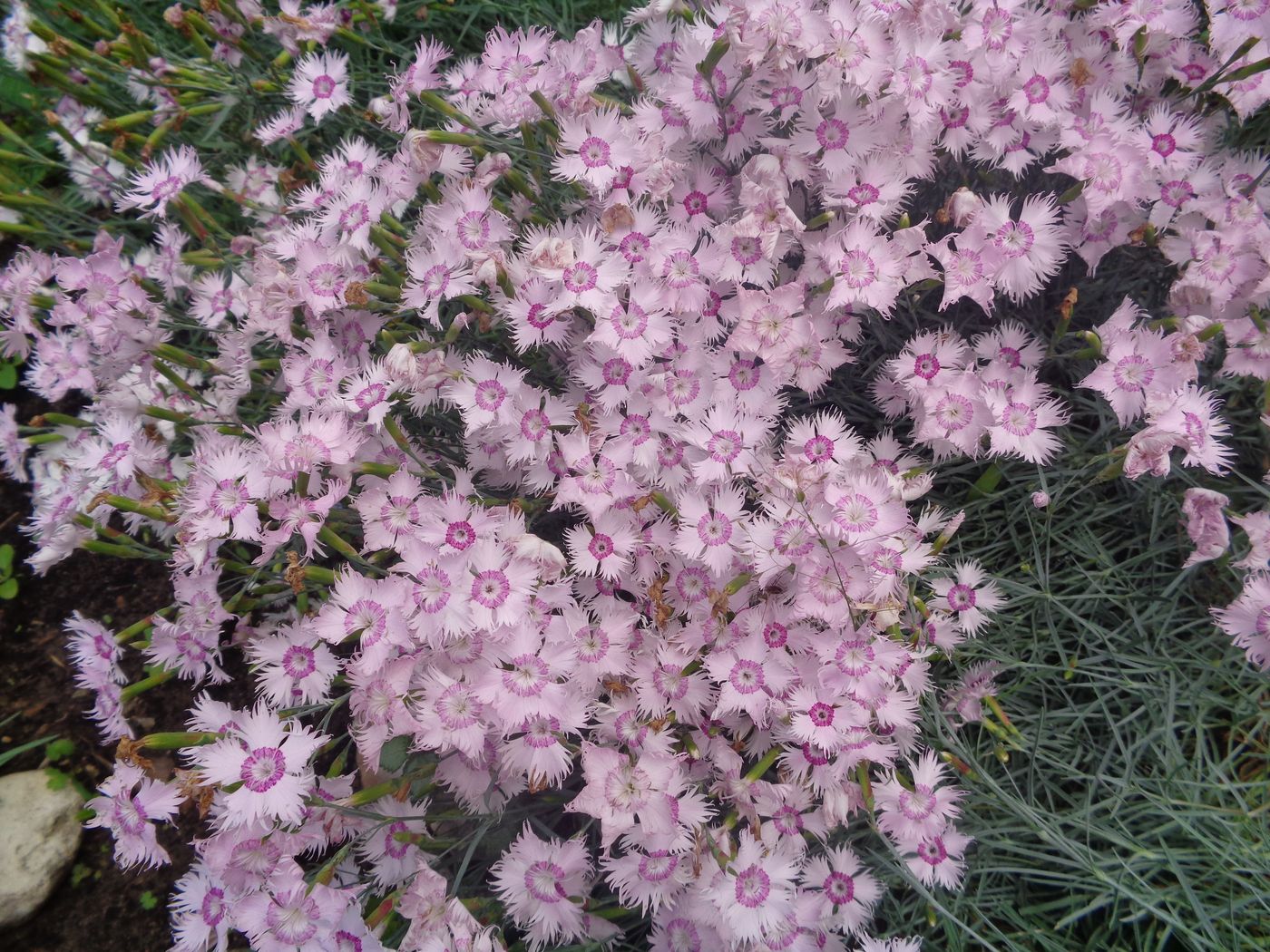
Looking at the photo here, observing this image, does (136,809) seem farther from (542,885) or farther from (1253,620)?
(1253,620)

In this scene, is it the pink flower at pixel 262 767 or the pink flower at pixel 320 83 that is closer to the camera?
the pink flower at pixel 262 767

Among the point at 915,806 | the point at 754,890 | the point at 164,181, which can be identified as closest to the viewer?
the point at 754,890

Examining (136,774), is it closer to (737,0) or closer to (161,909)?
(161,909)

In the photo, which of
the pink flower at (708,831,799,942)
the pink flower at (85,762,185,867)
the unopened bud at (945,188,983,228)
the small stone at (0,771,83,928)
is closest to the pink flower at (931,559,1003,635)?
the pink flower at (708,831,799,942)

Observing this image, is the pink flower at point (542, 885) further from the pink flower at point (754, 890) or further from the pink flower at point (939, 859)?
the pink flower at point (939, 859)

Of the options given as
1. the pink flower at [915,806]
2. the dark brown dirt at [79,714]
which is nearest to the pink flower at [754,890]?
the pink flower at [915,806]

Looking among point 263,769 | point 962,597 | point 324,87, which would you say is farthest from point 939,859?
point 324,87
